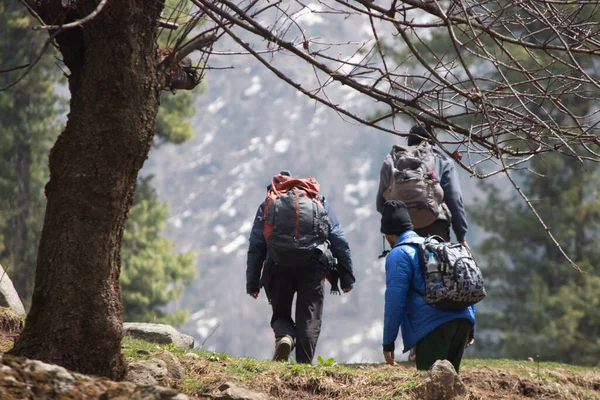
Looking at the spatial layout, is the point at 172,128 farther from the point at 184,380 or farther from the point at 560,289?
the point at 184,380

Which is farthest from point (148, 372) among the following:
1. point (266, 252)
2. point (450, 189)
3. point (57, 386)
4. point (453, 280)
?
point (450, 189)

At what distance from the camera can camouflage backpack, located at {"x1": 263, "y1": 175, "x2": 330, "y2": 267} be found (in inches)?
256

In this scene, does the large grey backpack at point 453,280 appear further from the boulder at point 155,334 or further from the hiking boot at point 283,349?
the boulder at point 155,334

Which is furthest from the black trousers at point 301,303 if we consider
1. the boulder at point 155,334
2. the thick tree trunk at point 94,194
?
the thick tree trunk at point 94,194

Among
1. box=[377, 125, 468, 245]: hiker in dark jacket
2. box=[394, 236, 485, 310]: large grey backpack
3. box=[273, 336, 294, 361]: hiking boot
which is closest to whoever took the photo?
box=[394, 236, 485, 310]: large grey backpack

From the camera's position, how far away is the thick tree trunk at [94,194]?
3.91m

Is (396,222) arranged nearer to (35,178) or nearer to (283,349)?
(283,349)

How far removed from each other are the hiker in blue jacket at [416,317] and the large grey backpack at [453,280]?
83 mm

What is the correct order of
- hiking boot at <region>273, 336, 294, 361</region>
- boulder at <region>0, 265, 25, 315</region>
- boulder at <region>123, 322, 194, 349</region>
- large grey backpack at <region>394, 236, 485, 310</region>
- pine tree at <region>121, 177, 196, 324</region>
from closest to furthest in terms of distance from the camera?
large grey backpack at <region>394, 236, 485, 310</region> → hiking boot at <region>273, 336, 294, 361</region> → boulder at <region>123, 322, 194, 349</region> → boulder at <region>0, 265, 25, 315</region> → pine tree at <region>121, 177, 196, 324</region>

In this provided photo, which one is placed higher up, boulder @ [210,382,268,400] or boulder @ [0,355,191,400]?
boulder @ [210,382,268,400]

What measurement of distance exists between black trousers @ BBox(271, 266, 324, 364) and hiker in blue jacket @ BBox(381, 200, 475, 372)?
4.47 ft

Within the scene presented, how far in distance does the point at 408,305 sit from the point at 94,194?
2.40 metres

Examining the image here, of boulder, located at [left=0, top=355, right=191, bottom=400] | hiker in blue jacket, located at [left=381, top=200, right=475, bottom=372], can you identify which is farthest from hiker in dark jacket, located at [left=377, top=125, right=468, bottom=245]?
boulder, located at [left=0, top=355, right=191, bottom=400]

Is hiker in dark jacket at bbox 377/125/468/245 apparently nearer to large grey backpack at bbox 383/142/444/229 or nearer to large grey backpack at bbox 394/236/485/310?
large grey backpack at bbox 383/142/444/229
